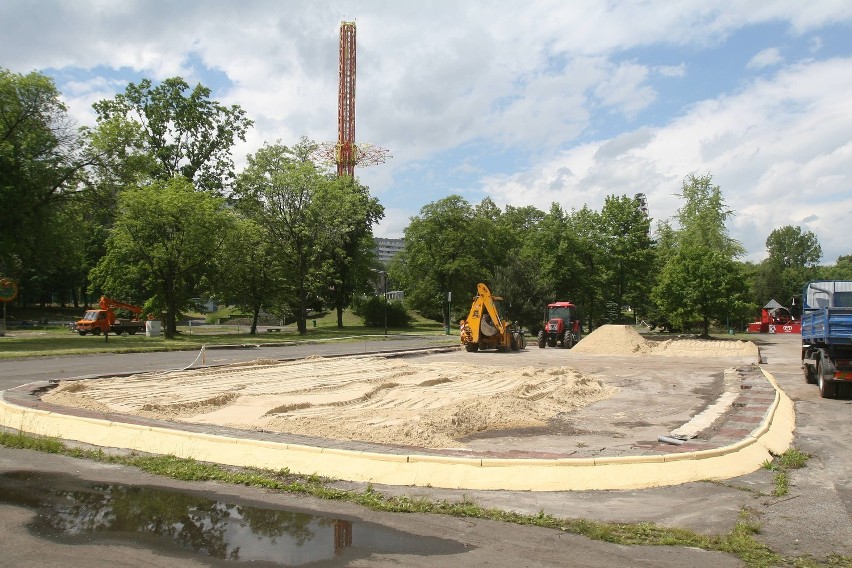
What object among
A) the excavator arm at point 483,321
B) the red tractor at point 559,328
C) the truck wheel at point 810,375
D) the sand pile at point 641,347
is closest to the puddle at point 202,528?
the truck wheel at point 810,375

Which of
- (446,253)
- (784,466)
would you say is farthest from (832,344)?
(446,253)

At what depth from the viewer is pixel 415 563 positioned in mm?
4859

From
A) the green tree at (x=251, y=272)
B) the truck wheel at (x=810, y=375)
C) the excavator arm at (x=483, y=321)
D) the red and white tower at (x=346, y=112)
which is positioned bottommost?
the truck wheel at (x=810, y=375)

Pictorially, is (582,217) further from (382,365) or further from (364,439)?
(364,439)

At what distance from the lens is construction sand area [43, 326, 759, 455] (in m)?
10.2

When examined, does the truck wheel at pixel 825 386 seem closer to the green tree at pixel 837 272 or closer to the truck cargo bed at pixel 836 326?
the truck cargo bed at pixel 836 326

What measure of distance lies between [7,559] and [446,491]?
13.2 feet

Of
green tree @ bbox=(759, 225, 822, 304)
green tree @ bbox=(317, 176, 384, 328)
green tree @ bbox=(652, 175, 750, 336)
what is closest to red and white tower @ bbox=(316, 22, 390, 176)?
green tree @ bbox=(317, 176, 384, 328)

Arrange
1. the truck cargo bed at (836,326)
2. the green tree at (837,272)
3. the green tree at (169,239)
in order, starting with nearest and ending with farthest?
the truck cargo bed at (836,326) < the green tree at (169,239) < the green tree at (837,272)

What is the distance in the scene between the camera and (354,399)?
13.8 metres

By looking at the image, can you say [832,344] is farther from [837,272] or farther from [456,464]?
[837,272]

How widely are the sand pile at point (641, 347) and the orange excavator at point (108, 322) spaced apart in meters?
30.7

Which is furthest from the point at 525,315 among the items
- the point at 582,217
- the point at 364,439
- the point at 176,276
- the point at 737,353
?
the point at 364,439

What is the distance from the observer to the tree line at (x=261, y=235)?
35125 mm
